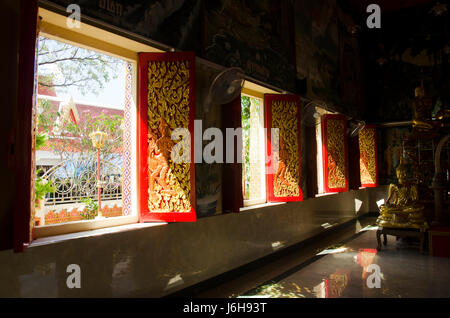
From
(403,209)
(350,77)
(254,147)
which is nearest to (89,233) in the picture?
(254,147)

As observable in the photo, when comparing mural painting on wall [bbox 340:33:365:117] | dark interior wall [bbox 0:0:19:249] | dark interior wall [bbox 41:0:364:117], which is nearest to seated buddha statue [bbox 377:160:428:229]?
dark interior wall [bbox 41:0:364:117]

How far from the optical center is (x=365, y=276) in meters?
3.74

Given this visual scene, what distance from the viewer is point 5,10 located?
6.94 ft

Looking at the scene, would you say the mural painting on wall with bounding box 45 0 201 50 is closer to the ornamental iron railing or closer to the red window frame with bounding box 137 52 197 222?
the red window frame with bounding box 137 52 197 222

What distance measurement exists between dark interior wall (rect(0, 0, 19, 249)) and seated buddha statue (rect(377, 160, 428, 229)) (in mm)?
4802

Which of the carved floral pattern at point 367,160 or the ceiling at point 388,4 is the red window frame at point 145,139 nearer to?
the carved floral pattern at point 367,160

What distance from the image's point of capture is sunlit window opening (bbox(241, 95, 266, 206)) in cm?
491

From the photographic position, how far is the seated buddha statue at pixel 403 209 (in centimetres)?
475

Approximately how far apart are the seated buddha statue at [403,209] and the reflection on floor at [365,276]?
445mm

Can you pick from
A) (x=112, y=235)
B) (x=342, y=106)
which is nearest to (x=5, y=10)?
(x=112, y=235)

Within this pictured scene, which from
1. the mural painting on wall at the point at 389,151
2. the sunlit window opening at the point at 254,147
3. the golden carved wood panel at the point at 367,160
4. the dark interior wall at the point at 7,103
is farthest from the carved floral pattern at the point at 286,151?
the mural painting on wall at the point at 389,151

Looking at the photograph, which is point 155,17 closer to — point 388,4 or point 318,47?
point 318,47

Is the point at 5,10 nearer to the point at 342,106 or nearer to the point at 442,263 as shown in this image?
the point at 442,263
